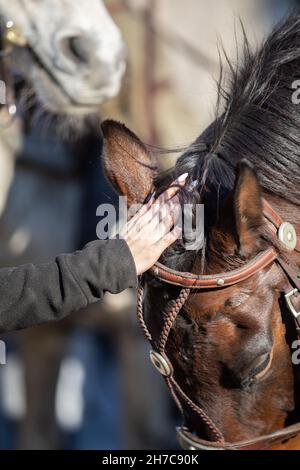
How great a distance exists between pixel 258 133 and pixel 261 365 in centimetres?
53

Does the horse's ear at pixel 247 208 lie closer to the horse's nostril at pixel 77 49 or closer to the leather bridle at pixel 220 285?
the leather bridle at pixel 220 285

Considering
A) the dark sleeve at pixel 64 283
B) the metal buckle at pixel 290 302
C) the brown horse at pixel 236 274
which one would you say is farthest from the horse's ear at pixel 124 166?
the metal buckle at pixel 290 302

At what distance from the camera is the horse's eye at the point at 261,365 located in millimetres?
1635

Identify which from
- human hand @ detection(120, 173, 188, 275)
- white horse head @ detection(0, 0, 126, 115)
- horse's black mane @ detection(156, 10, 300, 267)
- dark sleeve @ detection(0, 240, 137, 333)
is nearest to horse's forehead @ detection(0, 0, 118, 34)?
white horse head @ detection(0, 0, 126, 115)

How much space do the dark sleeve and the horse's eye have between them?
1.03 feet

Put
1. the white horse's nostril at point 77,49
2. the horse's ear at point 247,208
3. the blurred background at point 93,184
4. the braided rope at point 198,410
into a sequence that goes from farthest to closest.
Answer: the blurred background at point 93,184 → the white horse's nostril at point 77,49 → the braided rope at point 198,410 → the horse's ear at point 247,208

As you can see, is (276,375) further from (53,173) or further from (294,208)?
(53,173)

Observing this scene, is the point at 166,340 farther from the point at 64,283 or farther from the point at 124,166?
the point at 124,166

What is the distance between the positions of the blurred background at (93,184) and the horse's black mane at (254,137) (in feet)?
4.59

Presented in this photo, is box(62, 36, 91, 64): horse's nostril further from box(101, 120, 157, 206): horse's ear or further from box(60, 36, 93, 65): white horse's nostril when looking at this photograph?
box(101, 120, 157, 206): horse's ear

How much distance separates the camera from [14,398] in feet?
17.4

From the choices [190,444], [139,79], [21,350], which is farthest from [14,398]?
[190,444]

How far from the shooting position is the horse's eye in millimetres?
1635

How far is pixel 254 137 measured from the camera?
1.76 meters
